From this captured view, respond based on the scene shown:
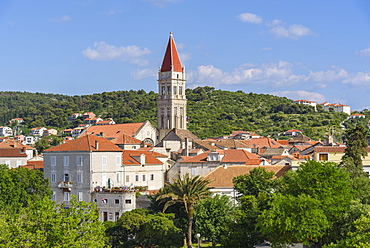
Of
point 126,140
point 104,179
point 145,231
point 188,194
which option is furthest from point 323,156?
point 126,140

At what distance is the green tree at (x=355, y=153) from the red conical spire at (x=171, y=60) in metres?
62.0

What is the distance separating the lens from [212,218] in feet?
200

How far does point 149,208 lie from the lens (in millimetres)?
68812

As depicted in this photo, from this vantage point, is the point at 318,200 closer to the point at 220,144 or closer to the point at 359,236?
the point at 359,236

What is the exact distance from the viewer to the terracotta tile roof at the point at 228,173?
239 ft

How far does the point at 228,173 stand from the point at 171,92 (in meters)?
61.6

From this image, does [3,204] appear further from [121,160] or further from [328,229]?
[328,229]

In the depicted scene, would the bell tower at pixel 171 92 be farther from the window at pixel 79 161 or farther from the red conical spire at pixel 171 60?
the window at pixel 79 161

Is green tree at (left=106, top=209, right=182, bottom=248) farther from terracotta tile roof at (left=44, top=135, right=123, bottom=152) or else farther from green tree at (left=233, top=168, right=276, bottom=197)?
terracotta tile roof at (left=44, top=135, right=123, bottom=152)

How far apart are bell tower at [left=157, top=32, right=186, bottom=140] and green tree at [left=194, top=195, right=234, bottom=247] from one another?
7227 centimetres

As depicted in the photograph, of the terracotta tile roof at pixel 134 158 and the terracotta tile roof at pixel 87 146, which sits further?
the terracotta tile roof at pixel 134 158

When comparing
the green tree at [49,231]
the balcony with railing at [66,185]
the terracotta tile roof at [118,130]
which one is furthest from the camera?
the terracotta tile roof at [118,130]

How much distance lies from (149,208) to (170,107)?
66073 mm

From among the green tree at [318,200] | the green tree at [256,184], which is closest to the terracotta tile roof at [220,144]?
the green tree at [256,184]
